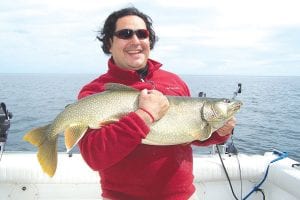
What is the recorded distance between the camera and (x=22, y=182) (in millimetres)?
6418

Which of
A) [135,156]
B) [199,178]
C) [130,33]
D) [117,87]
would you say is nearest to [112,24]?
[130,33]

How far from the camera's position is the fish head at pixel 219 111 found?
3.84 metres

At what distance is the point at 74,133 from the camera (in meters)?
3.68

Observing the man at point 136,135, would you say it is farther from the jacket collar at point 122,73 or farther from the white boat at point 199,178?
the white boat at point 199,178

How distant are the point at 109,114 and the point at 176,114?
63 centimetres

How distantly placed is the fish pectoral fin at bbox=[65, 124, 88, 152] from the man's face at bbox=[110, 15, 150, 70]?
83 centimetres

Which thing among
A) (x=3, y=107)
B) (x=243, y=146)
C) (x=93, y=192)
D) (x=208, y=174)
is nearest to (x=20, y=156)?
(x=3, y=107)

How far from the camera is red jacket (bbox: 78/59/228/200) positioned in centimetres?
340

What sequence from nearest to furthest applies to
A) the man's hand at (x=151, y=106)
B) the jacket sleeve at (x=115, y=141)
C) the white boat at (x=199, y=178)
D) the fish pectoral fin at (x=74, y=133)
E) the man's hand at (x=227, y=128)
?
the jacket sleeve at (x=115, y=141)
the man's hand at (x=151, y=106)
the fish pectoral fin at (x=74, y=133)
the man's hand at (x=227, y=128)
the white boat at (x=199, y=178)

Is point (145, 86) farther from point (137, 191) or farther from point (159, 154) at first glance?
point (137, 191)

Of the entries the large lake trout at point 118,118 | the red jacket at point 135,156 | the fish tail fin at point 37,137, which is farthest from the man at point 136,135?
the fish tail fin at point 37,137

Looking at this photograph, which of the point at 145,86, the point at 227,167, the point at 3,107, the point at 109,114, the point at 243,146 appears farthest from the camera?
the point at 243,146

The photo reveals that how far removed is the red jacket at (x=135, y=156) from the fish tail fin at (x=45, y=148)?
0.31m

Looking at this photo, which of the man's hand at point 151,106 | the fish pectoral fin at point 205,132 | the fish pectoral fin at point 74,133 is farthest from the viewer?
the fish pectoral fin at point 205,132
